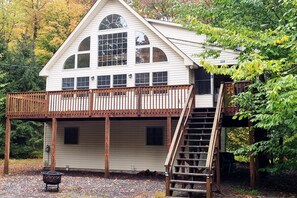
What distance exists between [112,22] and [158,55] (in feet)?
10.4

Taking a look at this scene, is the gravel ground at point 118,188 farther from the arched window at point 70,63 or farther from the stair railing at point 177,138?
the arched window at point 70,63

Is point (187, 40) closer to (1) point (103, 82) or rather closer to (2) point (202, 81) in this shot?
(2) point (202, 81)

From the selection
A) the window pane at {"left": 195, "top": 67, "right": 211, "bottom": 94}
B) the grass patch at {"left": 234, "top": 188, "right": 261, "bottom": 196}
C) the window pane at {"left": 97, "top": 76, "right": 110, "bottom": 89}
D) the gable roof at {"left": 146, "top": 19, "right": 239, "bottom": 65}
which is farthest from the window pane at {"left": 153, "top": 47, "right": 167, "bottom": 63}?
the grass patch at {"left": 234, "top": 188, "right": 261, "bottom": 196}

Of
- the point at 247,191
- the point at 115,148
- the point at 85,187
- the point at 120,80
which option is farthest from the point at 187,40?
the point at 85,187

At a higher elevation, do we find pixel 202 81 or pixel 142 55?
pixel 142 55

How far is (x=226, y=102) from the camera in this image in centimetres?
1250

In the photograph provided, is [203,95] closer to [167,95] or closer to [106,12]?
[167,95]

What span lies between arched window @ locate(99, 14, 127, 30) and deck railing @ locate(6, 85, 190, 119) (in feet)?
12.3

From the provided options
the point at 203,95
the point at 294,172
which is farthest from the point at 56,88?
the point at 294,172

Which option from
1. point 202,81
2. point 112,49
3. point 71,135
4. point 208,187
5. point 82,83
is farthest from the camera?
point 71,135

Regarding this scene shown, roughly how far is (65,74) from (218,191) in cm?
1097

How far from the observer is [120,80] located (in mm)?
16875

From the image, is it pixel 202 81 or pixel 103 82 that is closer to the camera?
pixel 202 81

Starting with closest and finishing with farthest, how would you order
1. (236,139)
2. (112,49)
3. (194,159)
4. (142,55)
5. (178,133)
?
(194,159) → (178,133) → (142,55) → (112,49) → (236,139)
